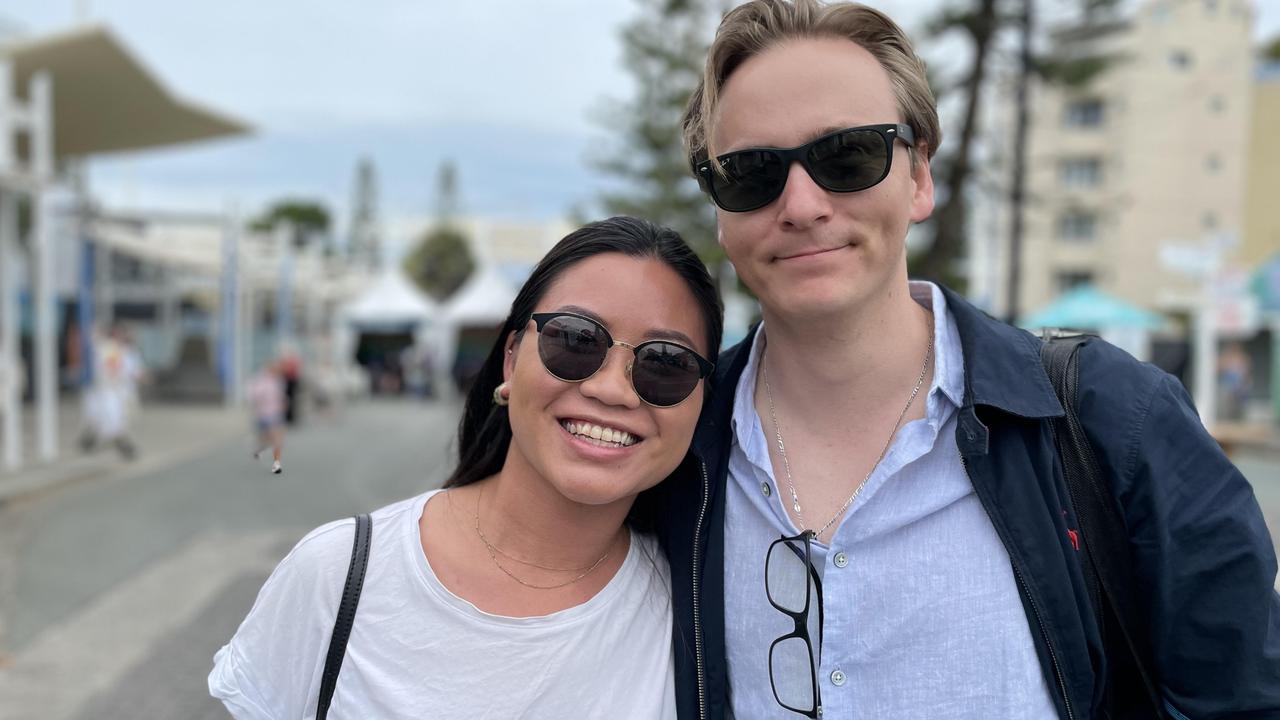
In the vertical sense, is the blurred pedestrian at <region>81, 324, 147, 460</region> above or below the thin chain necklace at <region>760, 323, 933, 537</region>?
below

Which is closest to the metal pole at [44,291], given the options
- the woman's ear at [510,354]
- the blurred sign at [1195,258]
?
the woman's ear at [510,354]

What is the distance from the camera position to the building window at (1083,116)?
44.0m

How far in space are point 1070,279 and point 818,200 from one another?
4706 cm

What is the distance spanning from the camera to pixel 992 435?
5.70 feet

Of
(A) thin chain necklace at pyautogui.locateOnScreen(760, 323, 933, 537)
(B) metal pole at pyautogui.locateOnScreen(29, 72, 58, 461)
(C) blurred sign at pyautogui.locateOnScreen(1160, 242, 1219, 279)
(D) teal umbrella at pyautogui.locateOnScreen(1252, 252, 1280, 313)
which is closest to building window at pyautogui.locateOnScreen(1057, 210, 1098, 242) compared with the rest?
(D) teal umbrella at pyautogui.locateOnScreen(1252, 252, 1280, 313)

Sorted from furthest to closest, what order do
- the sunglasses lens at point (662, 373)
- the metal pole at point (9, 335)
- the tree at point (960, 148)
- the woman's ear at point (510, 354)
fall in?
1. the metal pole at point (9, 335)
2. the tree at point (960, 148)
3. the woman's ear at point (510, 354)
4. the sunglasses lens at point (662, 373)

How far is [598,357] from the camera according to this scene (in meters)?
1.79

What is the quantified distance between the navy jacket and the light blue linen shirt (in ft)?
0.14

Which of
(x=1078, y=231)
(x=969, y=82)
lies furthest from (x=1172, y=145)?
(x=969, y=82)

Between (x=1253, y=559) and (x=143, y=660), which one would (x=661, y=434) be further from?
(x=143, y=660)

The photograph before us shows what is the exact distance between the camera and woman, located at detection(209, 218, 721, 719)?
1741 millimetres

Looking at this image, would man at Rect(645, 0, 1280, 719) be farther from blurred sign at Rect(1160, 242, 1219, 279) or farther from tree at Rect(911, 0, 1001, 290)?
blurred sign at Rect(1160, 242, 1219, 279)

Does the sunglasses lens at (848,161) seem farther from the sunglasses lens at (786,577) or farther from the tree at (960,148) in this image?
the tree at (960,148)

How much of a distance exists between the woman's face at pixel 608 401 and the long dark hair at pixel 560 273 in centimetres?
2
